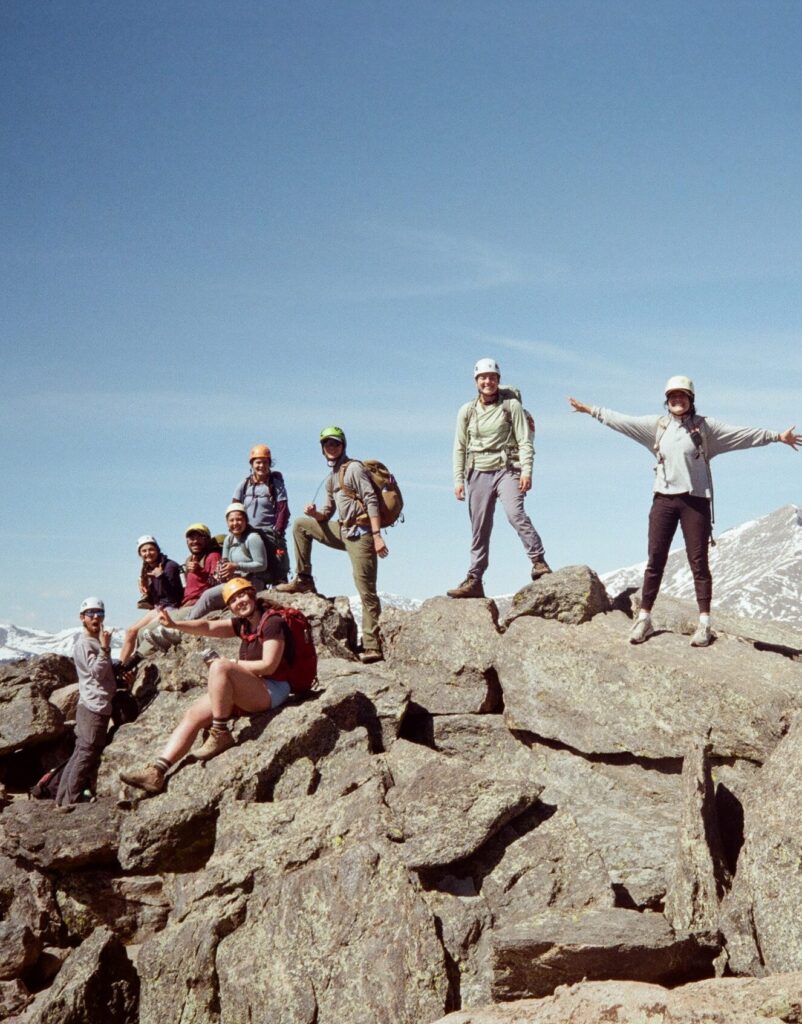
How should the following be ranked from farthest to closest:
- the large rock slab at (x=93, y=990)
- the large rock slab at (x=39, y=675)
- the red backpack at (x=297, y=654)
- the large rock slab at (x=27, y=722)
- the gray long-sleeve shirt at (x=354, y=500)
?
the large rock slab at (x=39, y=675) → the large rock slab at (x=27, y=722) → the gray long-sleeve shirt at (x=354, y=500) → the red backpack at (x=297, y=654) → the large rock slab at (x=93, y=990)

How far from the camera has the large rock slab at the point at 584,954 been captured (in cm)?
1154

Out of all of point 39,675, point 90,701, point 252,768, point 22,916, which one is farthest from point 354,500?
point 22,916

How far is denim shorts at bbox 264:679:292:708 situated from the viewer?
1833cm

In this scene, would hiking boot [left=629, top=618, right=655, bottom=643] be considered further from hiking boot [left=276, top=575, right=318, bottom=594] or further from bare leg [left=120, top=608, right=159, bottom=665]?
bare leg [left=120, top=608, right=159, bottom=665]

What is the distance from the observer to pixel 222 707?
17750 mm

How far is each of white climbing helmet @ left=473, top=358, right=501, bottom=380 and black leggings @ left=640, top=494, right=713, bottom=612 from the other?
5.07 meters

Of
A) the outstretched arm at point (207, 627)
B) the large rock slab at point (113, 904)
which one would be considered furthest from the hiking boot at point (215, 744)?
the large rock slab at point (113, 904)

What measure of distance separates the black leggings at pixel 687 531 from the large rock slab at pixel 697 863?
367 cm

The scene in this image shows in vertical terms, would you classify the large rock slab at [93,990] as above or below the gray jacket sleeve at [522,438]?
below

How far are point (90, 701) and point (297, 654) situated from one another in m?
5.72

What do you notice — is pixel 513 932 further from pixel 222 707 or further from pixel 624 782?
pixel 222 707

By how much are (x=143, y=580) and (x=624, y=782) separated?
529 inches

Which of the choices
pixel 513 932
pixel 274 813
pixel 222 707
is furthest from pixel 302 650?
pixel 513 932

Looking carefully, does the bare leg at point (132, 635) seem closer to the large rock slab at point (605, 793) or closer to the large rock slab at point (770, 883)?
the large rock slab at point (605, 793)
